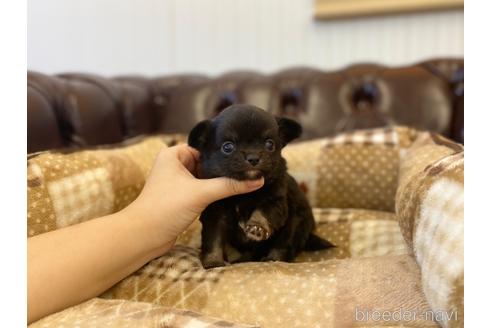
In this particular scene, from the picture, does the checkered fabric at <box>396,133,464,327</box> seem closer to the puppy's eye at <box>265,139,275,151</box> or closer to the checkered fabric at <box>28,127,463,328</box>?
the checkered fabric at <box>28,127,463,328</box>

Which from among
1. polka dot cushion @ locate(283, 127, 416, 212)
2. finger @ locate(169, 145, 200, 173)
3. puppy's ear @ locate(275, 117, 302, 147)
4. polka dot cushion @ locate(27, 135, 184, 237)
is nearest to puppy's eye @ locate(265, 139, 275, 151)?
puppy's ear @ locate(275, 117, 302, 147)

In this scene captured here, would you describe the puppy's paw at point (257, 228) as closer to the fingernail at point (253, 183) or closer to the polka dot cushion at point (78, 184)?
the fingernail at point (253, 183)

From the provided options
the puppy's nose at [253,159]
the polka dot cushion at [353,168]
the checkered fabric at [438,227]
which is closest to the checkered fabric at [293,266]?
the checkered fabric at [438,227]

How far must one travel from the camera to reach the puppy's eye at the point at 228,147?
119 cm

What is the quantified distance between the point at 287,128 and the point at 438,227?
533mm

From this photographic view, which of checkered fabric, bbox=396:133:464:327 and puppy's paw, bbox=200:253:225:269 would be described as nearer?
checkered fabric, bbox=396:133:464:327

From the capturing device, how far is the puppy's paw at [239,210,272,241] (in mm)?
1183

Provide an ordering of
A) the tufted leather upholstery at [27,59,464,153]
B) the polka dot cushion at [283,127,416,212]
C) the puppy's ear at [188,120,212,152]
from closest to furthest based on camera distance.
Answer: the puppy's ear at [188,120,212,152] < the polka dot cushion at [283,127,416,212] < the tufted leather upholstery at [27,59,464,153]

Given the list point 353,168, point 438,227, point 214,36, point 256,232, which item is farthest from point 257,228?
point 214,36

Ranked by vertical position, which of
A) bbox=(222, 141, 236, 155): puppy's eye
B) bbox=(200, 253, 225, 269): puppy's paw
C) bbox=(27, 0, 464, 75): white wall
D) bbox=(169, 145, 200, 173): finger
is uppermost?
bbox=(27, 0, 464, 75): white wall

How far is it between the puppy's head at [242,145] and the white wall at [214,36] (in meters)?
1.64

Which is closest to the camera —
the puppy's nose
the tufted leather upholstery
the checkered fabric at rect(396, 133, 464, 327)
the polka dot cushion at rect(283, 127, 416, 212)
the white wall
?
the checkered fabric at rect(396, 133, 464, 327)

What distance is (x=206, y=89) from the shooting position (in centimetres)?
245

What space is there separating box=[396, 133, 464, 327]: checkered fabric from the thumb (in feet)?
1.22
